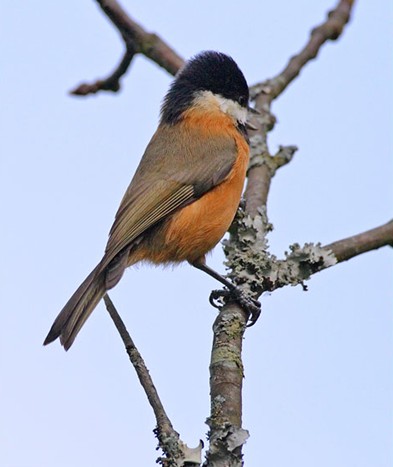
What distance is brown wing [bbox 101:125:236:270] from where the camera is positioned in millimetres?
4762

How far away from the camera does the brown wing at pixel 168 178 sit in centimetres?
476

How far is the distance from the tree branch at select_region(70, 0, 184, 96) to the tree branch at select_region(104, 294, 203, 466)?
3.06 metres

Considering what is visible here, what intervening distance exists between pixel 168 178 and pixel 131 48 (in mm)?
1450

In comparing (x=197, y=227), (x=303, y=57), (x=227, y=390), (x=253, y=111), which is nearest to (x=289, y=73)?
(x=303, y=57)

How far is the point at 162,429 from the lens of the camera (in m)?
3.08

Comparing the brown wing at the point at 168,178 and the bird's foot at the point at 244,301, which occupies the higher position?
the brown wing at the point at 168,178

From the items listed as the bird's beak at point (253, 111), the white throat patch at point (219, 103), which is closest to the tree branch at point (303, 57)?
the bird's beak at point (253, 111)

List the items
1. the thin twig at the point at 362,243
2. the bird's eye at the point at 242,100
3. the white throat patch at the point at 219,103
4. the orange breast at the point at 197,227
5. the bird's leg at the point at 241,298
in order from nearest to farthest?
the bird's leg at the point at 241,298, the thin twig at the point at 362,243, the orange breast at the point at 197,227, the white throat patch at the point at 219,103, the bird's eye at the point at 242,100

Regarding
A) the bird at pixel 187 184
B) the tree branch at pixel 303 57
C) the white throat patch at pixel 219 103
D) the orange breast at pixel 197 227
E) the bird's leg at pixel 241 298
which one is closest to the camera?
the bird's leg at pixel 241 298

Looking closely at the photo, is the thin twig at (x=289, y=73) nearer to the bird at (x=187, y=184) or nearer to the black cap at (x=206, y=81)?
the bird at (x=187, y=184)

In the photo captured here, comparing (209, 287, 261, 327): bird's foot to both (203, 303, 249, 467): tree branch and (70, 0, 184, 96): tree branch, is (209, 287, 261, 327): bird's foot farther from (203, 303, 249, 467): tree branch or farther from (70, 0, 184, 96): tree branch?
(70, 0, 184, 96): tree branch

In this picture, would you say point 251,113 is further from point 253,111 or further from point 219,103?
point 219,103

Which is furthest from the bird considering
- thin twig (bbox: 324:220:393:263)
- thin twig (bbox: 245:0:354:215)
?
thin twig (bbox: 324:220:393:263)

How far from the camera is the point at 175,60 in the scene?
6035 millimetres
